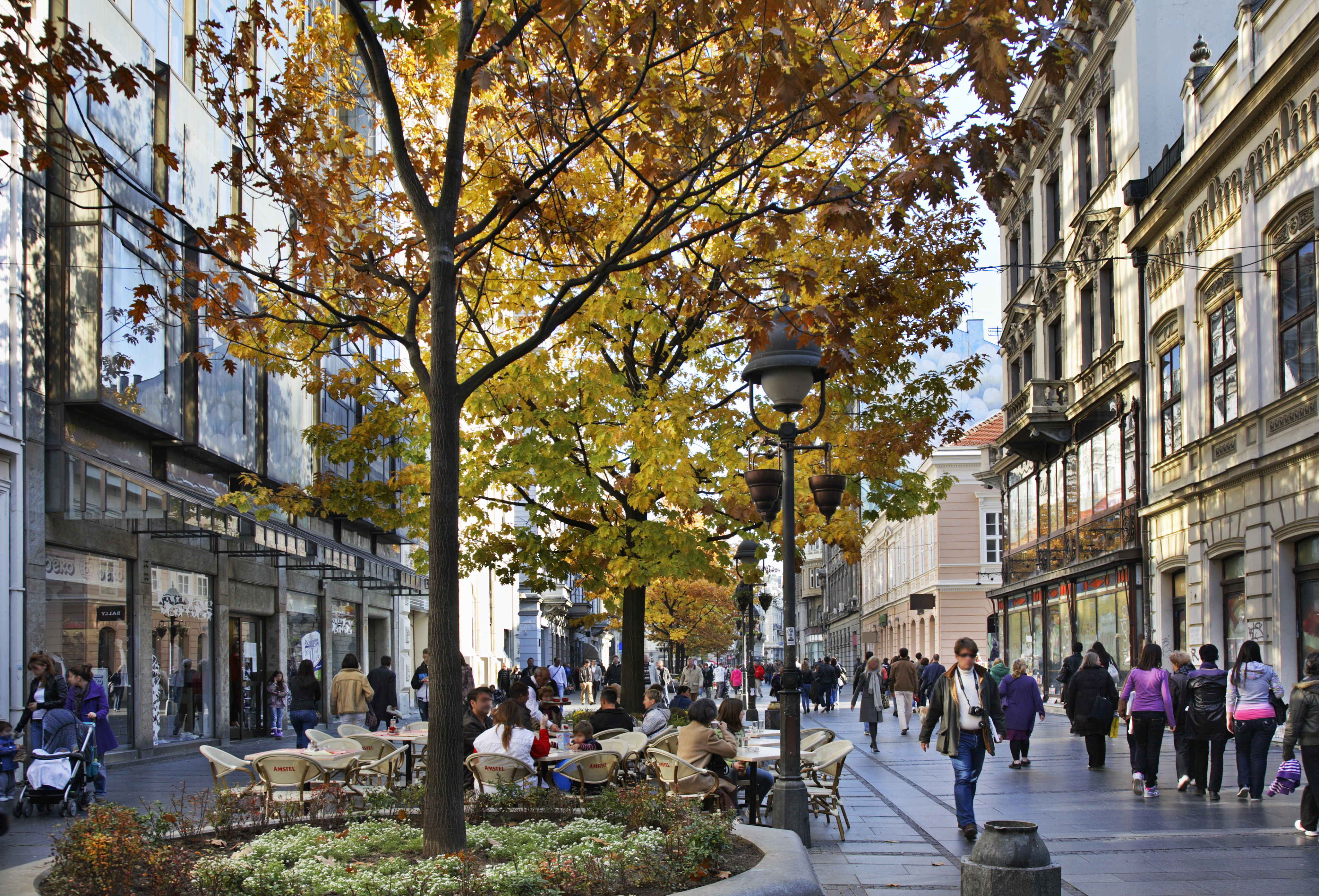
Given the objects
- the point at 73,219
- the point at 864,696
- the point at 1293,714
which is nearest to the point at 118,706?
the point at 73,219

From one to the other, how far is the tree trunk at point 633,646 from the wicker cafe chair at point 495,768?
6088 millimetres

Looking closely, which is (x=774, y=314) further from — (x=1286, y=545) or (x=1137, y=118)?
(x=1137, y=118)

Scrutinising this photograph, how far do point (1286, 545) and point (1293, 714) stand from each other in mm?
10151

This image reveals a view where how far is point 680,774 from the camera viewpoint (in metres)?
10.4

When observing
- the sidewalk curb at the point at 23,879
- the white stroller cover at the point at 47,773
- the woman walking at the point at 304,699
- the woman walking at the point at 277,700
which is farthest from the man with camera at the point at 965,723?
the woman walking at the point at 277,700

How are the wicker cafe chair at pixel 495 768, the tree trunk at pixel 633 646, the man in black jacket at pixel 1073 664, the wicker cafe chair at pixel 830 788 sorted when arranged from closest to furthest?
the wicker cafe chair at pixel 495 768, the wicker cafe chair at pixel 830 788, the tree trunk at pixel 633 646, the man in black jacket at pixel 1073 664

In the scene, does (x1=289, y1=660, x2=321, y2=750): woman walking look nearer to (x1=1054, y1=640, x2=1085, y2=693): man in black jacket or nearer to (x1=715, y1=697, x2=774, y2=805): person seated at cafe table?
(x1=715, y1=697, x2=774, y2=805): person seated at cafe table

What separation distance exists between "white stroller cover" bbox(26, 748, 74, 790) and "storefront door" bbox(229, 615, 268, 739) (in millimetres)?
11371

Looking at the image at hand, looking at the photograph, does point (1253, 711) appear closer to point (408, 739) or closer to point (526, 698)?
point (526, 698)

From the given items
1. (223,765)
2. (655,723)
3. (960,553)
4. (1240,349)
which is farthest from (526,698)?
(960,553)

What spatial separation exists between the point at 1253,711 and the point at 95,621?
1589cm

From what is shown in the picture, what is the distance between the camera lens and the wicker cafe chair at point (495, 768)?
10.4m

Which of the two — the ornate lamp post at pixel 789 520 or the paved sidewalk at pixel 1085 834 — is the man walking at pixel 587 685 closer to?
the paved sidewalk at pixel 1085 834

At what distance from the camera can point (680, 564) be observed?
1565cm
